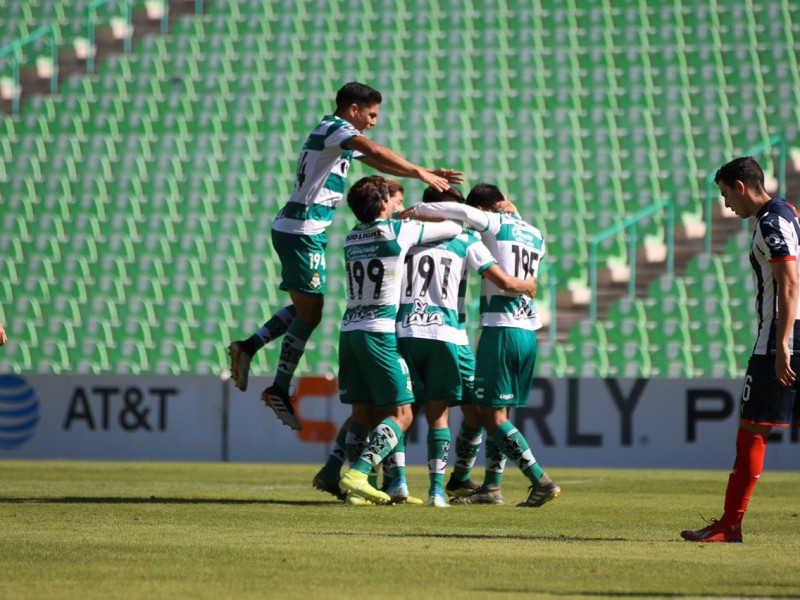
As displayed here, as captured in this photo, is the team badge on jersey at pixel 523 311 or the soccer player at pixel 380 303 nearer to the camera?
the soccer player at pixel 380 303

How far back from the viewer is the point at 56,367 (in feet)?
60.2

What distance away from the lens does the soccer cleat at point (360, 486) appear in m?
7.78

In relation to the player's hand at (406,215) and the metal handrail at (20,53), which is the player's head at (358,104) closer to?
the player's hand at (406,215)

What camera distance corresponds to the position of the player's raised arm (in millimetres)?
7539

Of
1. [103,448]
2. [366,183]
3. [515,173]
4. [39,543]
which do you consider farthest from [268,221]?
[39,543]

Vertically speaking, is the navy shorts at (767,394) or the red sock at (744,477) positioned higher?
the navy shorts at (767,394)

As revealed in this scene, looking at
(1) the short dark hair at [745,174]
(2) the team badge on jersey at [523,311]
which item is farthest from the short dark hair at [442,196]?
(1) the short dark hair at [745,174]

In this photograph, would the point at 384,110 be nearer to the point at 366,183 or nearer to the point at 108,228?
the point at 108,228

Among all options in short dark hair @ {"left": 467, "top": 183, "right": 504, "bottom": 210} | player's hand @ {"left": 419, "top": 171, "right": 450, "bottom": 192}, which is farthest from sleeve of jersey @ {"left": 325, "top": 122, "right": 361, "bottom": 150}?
short dark hair @ {"left": 467, "top": 183, "right": 504, "bottom": 210}

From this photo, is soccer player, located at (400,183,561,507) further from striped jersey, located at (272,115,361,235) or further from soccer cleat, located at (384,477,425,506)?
striped jersey, located at (272,115,361,235)

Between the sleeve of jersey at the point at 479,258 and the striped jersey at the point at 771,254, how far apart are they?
2.25 m

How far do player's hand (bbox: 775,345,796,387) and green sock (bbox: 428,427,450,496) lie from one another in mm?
2833

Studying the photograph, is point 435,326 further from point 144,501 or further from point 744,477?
point 744,477

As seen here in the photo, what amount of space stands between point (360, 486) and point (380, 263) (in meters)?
1.32
